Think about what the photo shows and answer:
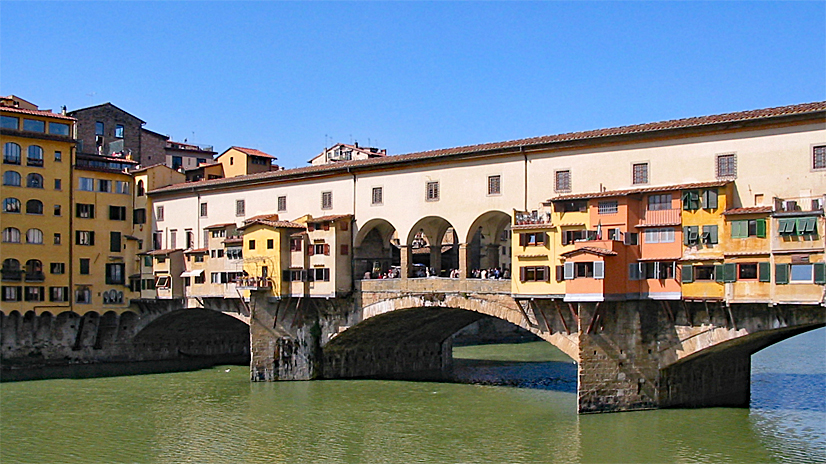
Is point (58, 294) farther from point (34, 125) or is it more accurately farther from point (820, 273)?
point (820, 273)

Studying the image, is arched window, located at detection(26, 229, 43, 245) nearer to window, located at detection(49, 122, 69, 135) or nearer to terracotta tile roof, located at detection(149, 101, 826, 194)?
window, located at detection(49, 122, 69, 135)

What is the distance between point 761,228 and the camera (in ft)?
105

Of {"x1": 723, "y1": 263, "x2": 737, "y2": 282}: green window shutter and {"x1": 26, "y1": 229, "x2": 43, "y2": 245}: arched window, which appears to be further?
{"x1": 26, "y1": 229, "x2": 43, "y2": 245}: arched window

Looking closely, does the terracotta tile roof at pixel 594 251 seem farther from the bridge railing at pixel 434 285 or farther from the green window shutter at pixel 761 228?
the green window shutter at pixel 761 228

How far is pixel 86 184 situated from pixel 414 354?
79.6 ft


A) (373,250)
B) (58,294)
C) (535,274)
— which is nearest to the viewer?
(535,274)

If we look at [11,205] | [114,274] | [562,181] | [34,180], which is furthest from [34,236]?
[562,181]

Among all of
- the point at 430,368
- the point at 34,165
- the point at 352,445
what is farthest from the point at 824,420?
the point at 34,165

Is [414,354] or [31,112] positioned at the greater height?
[31,112]

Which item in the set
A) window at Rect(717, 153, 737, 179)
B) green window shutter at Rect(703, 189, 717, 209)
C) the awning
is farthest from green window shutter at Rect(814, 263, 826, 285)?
the awning

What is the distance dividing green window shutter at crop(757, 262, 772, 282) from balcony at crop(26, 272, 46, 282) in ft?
139

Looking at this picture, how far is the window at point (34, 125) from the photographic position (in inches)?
2160

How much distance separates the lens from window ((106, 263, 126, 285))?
58438 mm

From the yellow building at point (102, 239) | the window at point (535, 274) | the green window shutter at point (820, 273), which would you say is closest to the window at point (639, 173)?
the window at point (535, 274)
